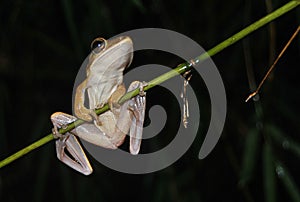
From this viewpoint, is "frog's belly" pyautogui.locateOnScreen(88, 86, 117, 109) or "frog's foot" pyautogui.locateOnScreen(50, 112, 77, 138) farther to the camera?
"frog's belly" pyautogui.locateOnScreen(88, 86, 117, 109)

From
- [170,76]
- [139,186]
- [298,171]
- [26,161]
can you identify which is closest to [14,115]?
[26,161]

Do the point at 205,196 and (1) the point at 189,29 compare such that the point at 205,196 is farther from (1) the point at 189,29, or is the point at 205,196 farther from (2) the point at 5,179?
(2) the point at 5,179

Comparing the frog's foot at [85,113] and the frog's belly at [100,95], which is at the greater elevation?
the frog's belly at [100,95]

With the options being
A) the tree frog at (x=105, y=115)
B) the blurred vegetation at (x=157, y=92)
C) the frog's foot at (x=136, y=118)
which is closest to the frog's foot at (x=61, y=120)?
the tree frog at (x=105, y=115)

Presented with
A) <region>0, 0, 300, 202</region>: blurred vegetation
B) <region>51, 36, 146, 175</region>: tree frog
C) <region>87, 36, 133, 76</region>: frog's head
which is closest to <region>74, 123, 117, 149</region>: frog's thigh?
<region>51, 36, 146, 175</region>: tree frog

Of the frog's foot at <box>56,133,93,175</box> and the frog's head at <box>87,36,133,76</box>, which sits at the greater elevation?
the frog's head at <box>87,36,133,76</box>

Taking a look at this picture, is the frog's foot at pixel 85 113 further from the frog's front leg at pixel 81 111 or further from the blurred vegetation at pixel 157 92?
the blurred vegetation at pixel 157 92

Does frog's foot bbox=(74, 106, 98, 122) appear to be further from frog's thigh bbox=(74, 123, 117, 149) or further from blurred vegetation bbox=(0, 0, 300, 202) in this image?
blurred vegetation bbox=(0, 0, 300, 202)
